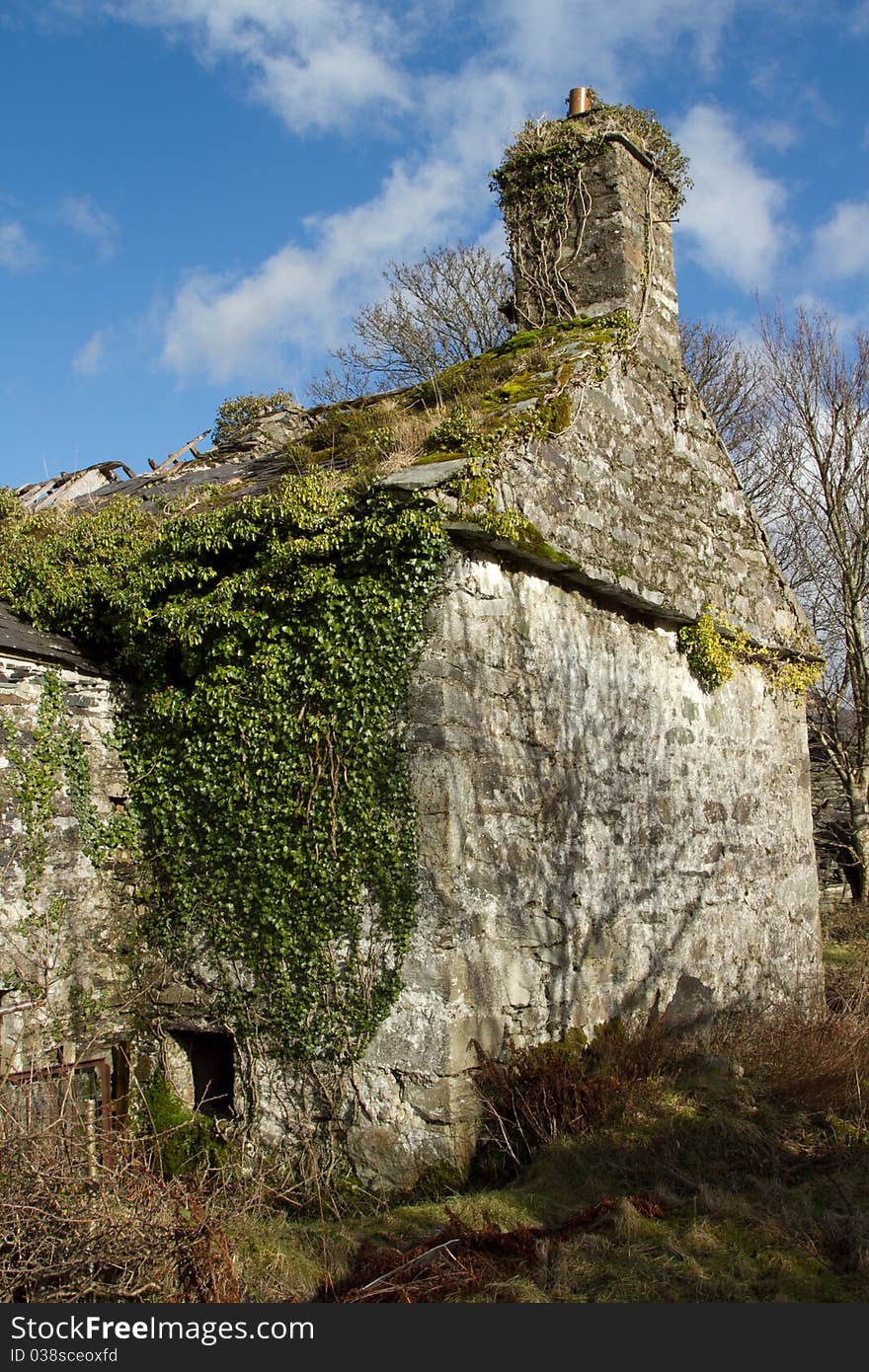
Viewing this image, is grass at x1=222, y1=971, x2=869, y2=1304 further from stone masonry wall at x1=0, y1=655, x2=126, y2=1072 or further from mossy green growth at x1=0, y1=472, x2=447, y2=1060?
stone masonry wall at x1=0, y1=655, x2=126, y2=1072

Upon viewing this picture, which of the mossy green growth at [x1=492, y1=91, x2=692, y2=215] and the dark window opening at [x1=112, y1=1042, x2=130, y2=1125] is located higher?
the mossy green growth at [x1=492, y1=91, x2=692, y2=215]

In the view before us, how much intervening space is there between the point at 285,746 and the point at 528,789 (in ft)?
5.23

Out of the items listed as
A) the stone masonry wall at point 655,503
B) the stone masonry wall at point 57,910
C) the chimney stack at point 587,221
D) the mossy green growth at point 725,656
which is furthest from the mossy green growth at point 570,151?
the stone masonry wall at point 57,910

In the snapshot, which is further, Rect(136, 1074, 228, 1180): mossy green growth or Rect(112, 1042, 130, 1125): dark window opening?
Rect(112, 1042, 130, 1125): dark window opening

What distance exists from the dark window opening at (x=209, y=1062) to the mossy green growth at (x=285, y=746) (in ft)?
1.70

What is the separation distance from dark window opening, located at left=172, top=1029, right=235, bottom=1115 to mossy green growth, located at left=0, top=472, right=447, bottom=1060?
0.52 m

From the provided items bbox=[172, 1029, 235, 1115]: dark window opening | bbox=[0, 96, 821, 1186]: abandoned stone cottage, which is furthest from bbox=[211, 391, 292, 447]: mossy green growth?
bbox=[172, 1029, 235, 1115]: dark window opening

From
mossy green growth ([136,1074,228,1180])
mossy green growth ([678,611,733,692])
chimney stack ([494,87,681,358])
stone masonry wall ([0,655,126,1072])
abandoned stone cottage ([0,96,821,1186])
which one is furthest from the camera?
Result: chimney stack ([494,87,681,358])

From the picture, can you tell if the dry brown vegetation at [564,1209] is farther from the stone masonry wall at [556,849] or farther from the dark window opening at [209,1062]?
the dark window opening at [209,1062]

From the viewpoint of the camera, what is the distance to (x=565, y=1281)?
4.53 m

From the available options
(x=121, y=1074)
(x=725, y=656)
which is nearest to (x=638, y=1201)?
(x=121, y=1074)

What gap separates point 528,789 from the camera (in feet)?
22.1

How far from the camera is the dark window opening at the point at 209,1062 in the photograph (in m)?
6.98

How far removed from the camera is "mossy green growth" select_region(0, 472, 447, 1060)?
626cm
